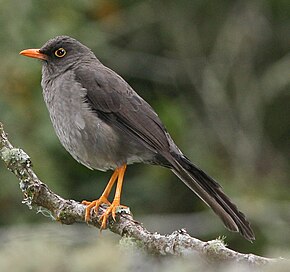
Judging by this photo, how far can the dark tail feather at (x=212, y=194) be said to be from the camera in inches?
172

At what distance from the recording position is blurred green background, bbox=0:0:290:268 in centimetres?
821

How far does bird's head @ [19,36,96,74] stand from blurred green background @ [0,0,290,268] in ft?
7.62

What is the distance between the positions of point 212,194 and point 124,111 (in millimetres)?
866

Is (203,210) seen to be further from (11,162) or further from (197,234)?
(11,162)

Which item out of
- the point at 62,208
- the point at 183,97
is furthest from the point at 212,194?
the point at 183,97

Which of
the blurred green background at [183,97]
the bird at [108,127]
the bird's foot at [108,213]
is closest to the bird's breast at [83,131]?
the bird at [108,127]

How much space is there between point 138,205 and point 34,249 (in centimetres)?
778

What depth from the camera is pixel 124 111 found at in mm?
4988

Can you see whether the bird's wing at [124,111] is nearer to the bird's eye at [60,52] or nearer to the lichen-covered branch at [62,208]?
the bird's eye at [60,52]

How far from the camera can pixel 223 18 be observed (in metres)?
11.3

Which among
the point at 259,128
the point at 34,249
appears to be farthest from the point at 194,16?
the point at 34,249

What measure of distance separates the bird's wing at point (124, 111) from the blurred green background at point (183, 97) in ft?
9.25

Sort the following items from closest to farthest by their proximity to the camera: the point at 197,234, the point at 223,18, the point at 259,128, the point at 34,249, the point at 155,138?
the point at 34,249 → the point at 155,138 → the point at 197,234 → the point at 259,128 → the point at 223,18

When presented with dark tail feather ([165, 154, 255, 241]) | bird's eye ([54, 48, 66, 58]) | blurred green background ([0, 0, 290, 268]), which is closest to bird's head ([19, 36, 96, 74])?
bird's eye ([54, 48, 66, 58])
